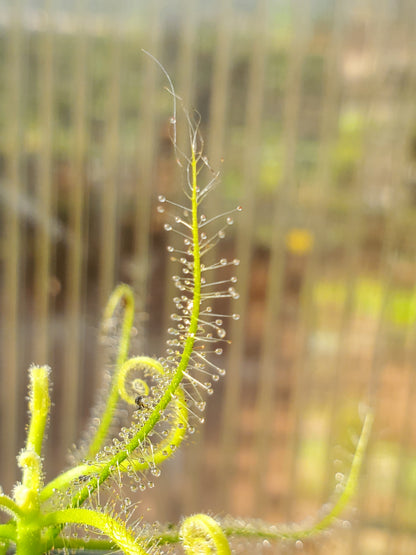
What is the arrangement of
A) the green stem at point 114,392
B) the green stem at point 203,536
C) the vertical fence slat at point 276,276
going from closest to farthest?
the green stem at point 203,536
the green stem at point 114,392
the vertical fence slat at point 276,276

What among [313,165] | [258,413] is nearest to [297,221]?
[313,165]

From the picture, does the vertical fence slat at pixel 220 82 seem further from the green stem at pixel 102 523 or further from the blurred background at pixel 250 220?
the green stem at pixel 102 523

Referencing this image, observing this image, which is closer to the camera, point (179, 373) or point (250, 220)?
point (179, 373)

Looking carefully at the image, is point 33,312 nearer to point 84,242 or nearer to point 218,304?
point 84,242

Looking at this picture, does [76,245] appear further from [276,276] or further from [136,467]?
[136,467]

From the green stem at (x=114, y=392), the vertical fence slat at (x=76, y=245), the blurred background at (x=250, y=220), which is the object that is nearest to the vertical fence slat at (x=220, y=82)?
the blurred background at (x=250, y=220)

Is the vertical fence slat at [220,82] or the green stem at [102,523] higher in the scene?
the vertical fence slat at [220,82]

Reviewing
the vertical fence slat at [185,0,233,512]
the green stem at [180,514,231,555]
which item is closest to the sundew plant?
the green stem at [180,514,231,555]

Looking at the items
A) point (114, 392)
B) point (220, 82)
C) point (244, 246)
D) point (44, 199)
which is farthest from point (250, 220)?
point (114, 392)
